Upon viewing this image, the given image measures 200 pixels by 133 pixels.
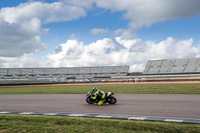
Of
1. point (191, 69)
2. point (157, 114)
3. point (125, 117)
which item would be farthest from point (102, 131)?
point (191, 69)

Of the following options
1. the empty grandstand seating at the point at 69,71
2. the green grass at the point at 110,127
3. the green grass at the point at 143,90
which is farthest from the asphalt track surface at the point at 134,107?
the empty grandstand seating at the point at 69,71

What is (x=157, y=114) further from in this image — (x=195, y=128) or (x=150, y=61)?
(x=150, y=61)

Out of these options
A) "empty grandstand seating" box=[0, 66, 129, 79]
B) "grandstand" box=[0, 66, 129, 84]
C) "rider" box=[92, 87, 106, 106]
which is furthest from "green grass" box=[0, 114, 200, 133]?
"empty grandstand seating" box=[0, 66, 129, 79]

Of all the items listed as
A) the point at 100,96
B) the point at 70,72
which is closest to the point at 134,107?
the point at 100,96

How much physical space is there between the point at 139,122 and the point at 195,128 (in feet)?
6.02

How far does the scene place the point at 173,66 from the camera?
219ft

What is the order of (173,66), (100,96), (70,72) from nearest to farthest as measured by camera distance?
(100,96) → (173,66) → (70,72)

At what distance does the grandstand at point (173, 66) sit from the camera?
6232 centimetres

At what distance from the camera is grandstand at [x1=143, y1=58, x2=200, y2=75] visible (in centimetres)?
6232

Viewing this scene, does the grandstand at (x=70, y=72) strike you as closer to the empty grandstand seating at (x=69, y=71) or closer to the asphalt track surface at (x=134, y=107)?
the empty grandstand seating at (x=69, y=71)

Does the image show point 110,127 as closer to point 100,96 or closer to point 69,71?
point 100,96

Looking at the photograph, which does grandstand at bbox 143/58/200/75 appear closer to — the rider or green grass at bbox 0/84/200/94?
green grass at bbox 0/84/200/94

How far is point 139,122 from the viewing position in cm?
719

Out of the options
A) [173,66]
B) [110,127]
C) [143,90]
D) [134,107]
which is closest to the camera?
[110,127]
